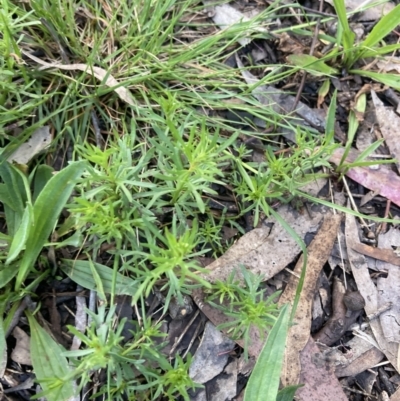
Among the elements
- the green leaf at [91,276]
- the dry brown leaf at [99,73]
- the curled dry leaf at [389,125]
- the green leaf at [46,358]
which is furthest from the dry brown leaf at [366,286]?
the green leaf at [46,358]

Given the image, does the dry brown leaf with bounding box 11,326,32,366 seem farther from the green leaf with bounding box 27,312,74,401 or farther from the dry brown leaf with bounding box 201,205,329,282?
the dry brown leaf with bounding box 201,205,329,282

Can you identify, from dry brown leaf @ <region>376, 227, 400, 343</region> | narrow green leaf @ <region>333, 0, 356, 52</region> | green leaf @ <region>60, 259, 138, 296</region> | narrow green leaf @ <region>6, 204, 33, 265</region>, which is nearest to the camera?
narrow green leaf @ <region>6, 204, 33, 265</region>

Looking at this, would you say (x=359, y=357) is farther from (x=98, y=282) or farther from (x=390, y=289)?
(x=98, y=282)

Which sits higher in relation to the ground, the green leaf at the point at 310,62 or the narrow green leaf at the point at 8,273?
the green leaf at the point at 310,62

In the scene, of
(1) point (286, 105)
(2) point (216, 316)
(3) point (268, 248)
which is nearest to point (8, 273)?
(2) point (216, 316)

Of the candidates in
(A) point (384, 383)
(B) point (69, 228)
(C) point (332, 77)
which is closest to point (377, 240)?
(A) point (384, 383)

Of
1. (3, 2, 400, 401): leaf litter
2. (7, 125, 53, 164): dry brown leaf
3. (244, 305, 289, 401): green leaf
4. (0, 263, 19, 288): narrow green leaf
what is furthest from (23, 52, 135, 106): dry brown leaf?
(244, 305, 289, 401): green leaf

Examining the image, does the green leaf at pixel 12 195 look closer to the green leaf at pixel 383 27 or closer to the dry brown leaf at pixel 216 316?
Result: the dry brown leaf at pixel 216 316
